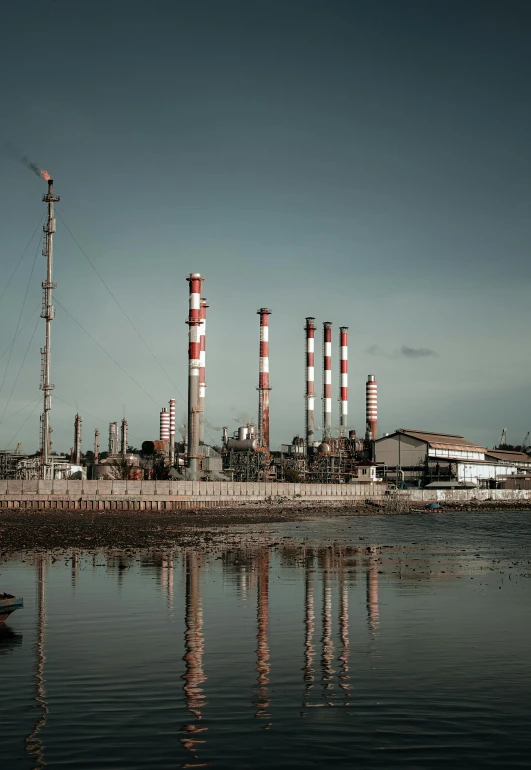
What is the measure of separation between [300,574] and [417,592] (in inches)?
209

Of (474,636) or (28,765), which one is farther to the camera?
(474,636)

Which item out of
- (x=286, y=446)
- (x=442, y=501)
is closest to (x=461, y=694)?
(x=442, y=501)

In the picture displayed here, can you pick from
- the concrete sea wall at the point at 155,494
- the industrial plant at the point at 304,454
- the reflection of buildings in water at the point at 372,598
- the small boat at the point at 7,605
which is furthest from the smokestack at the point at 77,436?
the small boat at the point at 7,605

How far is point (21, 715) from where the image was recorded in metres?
11.2

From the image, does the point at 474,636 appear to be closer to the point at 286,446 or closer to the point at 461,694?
the point at 461,694

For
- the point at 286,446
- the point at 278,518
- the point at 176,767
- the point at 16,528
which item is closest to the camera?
the point at 176,767

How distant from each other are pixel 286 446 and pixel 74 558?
96560 millimetres

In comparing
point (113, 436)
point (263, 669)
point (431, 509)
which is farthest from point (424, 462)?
point (263, 669)

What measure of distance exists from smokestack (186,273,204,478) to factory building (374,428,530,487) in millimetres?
35362

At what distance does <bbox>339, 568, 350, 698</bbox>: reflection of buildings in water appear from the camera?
13.1m

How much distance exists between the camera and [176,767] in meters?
9.41

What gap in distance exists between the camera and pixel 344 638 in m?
16.8

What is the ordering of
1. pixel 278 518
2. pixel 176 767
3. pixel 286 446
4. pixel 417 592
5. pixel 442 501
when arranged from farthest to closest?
pixel 286 446 → pixel 442 501 → pixel 278 518 → pixel 417 592 → pixel 176 767

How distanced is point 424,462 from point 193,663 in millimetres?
112115
